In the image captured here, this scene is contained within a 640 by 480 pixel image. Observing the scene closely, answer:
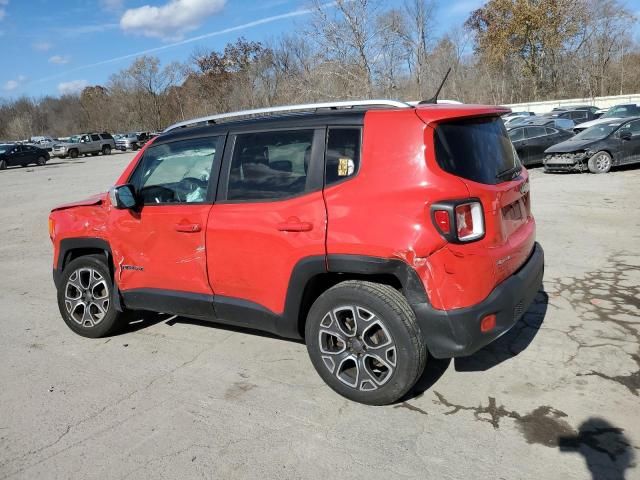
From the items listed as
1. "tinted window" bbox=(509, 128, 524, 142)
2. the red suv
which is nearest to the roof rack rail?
the red suv

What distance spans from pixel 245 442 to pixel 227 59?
6535cm

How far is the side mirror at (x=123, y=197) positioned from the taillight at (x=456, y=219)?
Result: 8.15 ft

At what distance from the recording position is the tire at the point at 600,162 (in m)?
13.6

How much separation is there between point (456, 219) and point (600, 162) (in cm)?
1287

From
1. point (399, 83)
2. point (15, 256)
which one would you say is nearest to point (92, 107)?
point (399, 83)

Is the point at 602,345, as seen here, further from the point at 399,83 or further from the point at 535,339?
the point at 399,83

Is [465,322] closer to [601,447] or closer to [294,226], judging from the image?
[601,447]

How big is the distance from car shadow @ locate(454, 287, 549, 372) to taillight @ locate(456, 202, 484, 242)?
120 centimetres

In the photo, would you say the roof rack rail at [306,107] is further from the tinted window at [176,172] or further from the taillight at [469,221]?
the taillight at [469,221]

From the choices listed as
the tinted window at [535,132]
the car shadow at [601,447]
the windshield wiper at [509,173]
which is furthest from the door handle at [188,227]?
the tinted window at [535,132]

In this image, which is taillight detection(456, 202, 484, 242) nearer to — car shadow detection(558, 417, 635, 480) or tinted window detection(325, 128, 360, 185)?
tinted window detection(325, 128, 360, 185)

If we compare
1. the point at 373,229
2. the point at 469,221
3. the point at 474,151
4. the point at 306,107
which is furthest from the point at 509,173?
the point at 306,107

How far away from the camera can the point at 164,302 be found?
13.5 ft

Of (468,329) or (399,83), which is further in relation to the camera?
(399,83)
